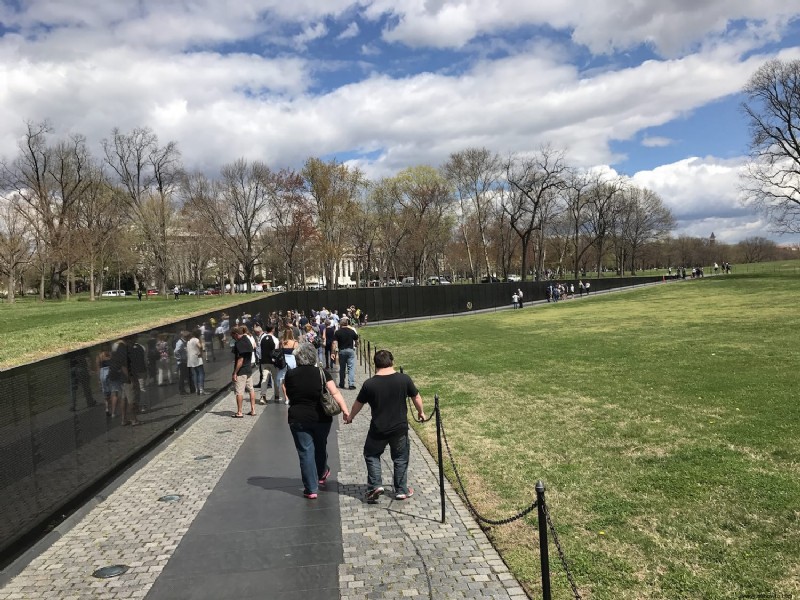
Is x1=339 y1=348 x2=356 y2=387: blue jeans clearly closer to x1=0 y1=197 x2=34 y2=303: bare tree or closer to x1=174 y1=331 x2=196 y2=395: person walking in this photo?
x1=174 y1=331 x2=196 y2=395: person walking

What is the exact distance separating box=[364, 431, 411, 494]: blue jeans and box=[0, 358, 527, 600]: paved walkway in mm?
260

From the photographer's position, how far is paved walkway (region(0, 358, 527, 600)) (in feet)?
15.2

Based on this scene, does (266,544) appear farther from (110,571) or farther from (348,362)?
(348,362)

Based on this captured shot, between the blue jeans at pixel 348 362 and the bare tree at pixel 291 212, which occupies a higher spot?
the bare tree at pixel 291 212

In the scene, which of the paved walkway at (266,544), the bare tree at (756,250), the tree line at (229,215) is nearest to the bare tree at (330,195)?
the tree line at (229,215)

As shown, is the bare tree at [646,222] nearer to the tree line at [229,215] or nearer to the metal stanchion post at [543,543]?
the tree line at [229,215]

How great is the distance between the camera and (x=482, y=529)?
5641 mm

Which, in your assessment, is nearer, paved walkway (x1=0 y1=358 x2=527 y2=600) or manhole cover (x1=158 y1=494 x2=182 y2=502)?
paved walkway (x1=0 y1=358 x2=527 y2=600)

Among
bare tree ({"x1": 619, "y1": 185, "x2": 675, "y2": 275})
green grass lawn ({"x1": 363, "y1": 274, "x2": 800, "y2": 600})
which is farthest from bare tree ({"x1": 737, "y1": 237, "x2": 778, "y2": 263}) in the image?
green grass lawn ({"x1": 363, "y1": 274, "x2": 800, "y2": 600})

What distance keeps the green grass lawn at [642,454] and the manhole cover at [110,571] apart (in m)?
3.59

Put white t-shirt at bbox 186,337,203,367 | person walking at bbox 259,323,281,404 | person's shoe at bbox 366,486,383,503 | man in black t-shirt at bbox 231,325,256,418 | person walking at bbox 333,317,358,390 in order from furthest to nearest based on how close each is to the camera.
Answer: person walking at bbox 333,317,358,390, person walking at bbox 259,323,281,404, white t-shirt at bbox 186,337,203,367, man in black t-shirt at bbox 231,325,256,418, person's shoe at bbox 366,486,383,503

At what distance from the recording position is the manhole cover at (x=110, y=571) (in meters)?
4.95

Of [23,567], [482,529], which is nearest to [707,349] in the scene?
[482,529]

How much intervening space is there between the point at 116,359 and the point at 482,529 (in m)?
6.12
